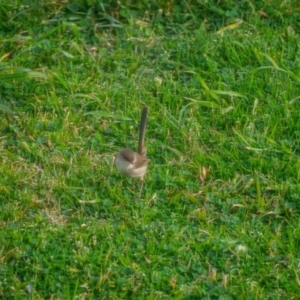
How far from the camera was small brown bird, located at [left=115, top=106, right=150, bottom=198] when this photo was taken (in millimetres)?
5203

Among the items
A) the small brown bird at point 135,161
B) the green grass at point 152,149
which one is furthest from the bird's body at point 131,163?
the green grass at point 152,149

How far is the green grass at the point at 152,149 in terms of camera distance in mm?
4781

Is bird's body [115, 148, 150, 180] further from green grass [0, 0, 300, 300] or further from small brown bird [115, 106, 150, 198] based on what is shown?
green grass [0, 0, 300, 300]

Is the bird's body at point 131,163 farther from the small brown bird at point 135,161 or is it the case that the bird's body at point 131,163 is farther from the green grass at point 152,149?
the green grass at point 152,149

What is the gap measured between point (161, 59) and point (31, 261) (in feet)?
7.13

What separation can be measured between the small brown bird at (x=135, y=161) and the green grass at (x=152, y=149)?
129 millimetres

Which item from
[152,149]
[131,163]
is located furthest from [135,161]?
[152,149]

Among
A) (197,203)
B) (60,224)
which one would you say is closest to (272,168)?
(197,203)

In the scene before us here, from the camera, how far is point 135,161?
17.1ft

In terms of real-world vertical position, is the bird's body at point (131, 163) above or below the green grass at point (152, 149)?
above

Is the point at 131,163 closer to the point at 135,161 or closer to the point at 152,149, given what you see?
the point at 135,161

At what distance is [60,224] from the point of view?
5.11m

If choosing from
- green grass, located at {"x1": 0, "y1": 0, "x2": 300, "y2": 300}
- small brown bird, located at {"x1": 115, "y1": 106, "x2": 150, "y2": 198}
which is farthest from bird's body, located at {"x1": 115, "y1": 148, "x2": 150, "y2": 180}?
green grass, located at {"x1": 0, "y1": 0, "x2": 300, "y2": 300}

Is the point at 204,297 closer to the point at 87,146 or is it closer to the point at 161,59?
the point at 87,146
